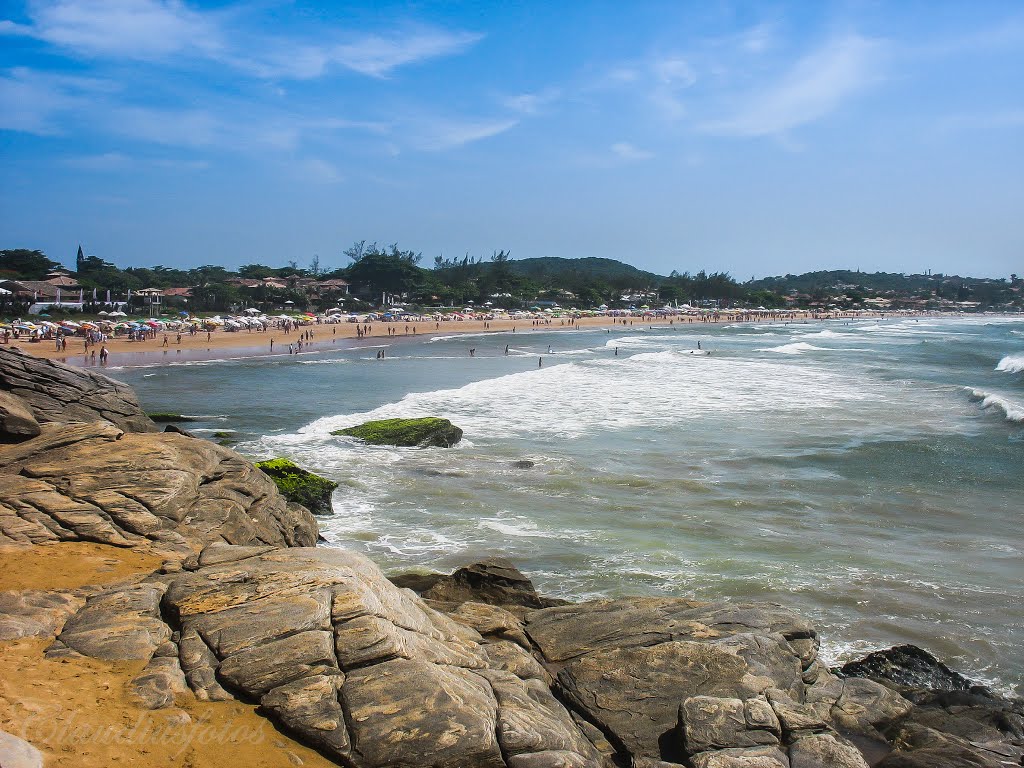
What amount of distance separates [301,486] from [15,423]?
15.5ft

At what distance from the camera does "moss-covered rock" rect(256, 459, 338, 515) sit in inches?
546

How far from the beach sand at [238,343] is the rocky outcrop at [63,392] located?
65.7 ft

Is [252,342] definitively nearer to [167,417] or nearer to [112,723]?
[167,417]

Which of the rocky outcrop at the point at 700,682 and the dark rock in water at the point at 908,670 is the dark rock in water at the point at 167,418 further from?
the dark rock in water at the point at 908,670

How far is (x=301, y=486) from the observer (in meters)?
14.1

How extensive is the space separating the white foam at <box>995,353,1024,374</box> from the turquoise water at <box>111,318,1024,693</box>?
380 inches

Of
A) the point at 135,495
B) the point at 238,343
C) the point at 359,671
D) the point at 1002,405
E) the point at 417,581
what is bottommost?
the point at 417,581

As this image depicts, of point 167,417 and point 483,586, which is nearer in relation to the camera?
point 483,586

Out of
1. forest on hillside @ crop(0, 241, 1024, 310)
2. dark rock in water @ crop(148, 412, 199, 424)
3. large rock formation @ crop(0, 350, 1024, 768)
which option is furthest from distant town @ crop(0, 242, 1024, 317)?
large rock formation @ crop(0, 350, 1024, 768)

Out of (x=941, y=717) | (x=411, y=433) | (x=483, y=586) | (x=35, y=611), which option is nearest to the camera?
(x=35, y=611)

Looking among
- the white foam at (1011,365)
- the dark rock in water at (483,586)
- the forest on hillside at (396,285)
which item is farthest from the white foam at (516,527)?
the forest on hillside at (396,285)

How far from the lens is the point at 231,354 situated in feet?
161

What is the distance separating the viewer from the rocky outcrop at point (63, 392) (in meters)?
13.0

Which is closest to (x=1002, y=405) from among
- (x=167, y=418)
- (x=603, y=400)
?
(x=603, y=400)
